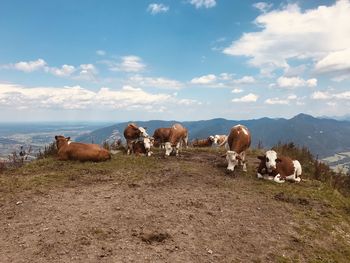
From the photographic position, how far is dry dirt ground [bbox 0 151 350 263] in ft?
24.3

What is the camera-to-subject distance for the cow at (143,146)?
1956 centimetres

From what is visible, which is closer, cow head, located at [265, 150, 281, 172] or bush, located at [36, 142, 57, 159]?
cow head, located at [265, 150, 281, 172]

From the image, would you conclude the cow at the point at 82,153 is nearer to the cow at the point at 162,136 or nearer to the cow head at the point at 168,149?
the cow head at the point at 168,149

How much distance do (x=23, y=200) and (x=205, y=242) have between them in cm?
554

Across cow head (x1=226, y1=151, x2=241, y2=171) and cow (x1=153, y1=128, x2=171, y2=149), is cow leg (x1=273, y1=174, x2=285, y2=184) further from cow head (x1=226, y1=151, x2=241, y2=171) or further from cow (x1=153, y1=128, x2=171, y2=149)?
cow (x1=153, y1=128, x2=171, y2=149)

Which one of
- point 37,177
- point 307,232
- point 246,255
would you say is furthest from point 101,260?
point 37,177

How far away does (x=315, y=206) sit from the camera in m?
11.6

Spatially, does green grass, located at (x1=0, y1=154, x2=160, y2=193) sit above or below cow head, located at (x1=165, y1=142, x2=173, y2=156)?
below

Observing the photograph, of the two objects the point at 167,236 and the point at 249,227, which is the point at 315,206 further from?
the point at 167,236

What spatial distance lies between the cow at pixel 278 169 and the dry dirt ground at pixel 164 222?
4.64ft

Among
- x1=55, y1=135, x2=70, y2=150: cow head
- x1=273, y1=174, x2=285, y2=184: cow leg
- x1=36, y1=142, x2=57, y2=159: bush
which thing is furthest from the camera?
x1=36, y1=142, x2=57, y2=159: bush

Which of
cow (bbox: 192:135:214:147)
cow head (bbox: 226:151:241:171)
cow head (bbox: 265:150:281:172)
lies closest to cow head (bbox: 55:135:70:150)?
cow head (bbox: 226:151:241:171)

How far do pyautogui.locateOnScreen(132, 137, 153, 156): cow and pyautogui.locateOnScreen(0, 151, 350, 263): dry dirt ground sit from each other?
568 cm

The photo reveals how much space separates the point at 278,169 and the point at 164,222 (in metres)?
7.83
